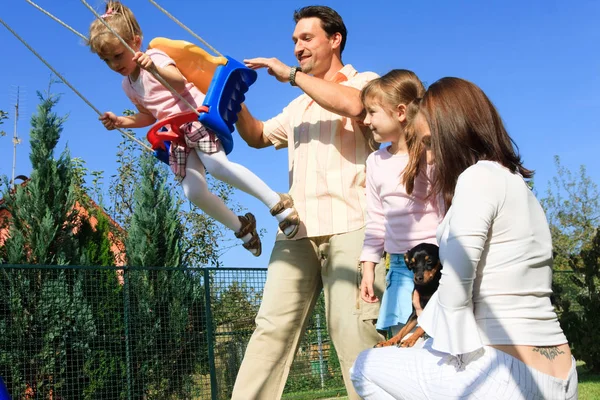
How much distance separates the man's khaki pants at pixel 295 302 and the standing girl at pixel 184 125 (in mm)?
161

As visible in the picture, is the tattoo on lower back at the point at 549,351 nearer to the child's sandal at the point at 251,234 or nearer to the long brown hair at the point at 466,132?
the long brown hair at the point at 466,132

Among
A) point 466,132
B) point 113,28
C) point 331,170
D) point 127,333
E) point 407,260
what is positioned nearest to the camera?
point 466,132

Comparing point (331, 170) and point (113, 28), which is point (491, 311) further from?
point (113, 28)

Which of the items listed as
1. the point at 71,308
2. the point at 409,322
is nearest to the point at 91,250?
the point at 71,308

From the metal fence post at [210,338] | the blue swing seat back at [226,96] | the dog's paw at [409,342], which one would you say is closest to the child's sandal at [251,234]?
the blue swing seat back at [226,96]

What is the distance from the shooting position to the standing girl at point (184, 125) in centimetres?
293

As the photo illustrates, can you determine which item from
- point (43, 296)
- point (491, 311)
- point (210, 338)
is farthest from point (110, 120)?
point (210, 338)

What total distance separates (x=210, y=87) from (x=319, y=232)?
2.44 feet

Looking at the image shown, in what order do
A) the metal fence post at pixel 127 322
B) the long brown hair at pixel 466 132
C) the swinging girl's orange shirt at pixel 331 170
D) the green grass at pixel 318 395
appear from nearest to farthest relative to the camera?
the long brown hair at pixel 466 132 < the swinging girl's orange shirt at pixel 331 170 < the metal fence post at pixel 127 322 < the green grass at pixel 318 395

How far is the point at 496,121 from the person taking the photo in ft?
6.42

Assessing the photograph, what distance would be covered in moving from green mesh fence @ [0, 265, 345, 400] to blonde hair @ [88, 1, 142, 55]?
3535 millimetres

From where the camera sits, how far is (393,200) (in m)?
2.66

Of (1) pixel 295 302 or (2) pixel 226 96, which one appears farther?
(1) pixel 295 302

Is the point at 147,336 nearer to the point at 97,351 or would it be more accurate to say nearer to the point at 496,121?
the point at 97,351
